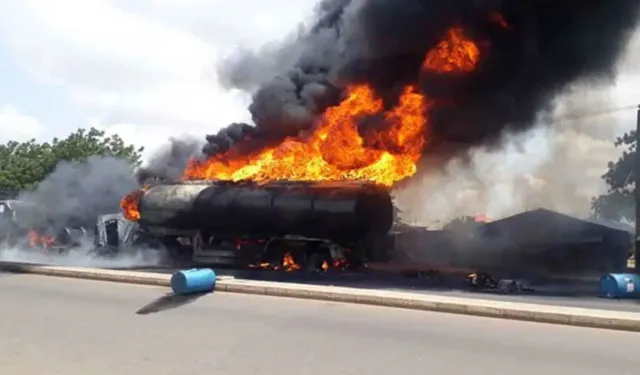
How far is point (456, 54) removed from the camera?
71.4 feet

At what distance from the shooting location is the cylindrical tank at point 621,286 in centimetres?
1347

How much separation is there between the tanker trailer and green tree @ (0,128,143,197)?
93.8 ft

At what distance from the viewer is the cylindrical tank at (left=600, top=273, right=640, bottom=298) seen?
1347cm

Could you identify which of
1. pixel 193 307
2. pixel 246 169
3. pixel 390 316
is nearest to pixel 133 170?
pixel 246 169

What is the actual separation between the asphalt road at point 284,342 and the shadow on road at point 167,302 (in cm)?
3

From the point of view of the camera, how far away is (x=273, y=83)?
2480 centimetres

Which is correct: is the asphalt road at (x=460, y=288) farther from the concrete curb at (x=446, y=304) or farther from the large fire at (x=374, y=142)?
the large fire at (x=374, y=142)

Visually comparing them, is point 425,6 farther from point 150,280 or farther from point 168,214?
point 150,280

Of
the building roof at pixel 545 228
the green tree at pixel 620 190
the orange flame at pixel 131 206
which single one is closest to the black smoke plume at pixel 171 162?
the orange flame at pixel 131 206

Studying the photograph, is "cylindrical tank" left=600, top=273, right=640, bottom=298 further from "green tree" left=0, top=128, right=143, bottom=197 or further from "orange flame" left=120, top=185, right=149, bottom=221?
"green tree" left=0, top=128, right=143, bottom=197

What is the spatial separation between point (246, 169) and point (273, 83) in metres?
3.22

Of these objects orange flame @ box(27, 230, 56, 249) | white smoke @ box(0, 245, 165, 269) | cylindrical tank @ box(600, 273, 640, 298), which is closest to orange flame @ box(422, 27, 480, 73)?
cylindrical tank @ box(600, 273, 640, 298)

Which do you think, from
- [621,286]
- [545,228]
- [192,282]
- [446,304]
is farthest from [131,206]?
[446,304]

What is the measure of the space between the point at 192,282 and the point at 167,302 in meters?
0.60
